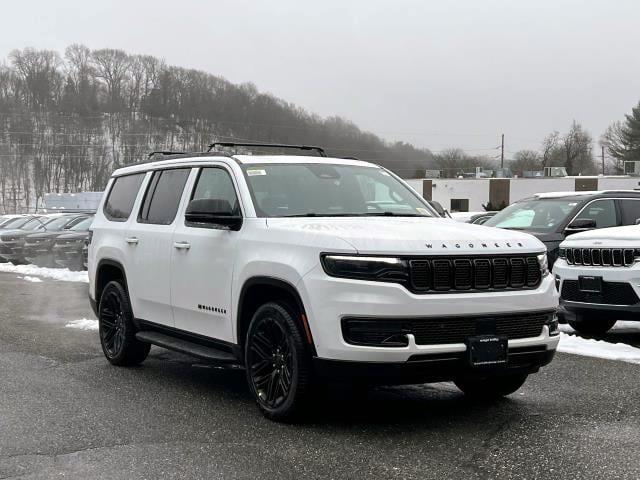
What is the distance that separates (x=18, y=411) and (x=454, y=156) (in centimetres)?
9480

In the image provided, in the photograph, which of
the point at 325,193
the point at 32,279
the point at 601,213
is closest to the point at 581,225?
the point at 601,213

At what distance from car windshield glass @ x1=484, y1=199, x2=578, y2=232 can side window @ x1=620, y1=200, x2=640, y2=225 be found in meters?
0.69

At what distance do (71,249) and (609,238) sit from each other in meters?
15.6

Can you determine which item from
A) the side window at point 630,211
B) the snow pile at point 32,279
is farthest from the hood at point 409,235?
the snow pile at point 32,279

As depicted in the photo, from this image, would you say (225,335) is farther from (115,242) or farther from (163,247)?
(115,242)

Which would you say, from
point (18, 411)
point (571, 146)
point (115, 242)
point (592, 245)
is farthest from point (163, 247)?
point (571, 146)

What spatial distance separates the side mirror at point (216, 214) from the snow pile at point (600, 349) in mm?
4311

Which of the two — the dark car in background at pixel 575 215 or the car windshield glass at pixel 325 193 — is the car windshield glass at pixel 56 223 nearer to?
the dark car in background at pixel 575 215

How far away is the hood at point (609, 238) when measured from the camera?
27.6ft

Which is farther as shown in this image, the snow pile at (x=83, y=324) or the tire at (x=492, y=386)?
the snow pile at (x=83, y=324)

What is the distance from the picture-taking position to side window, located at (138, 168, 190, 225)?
22.0 feet

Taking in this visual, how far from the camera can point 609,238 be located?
8.57 m

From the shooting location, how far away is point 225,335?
575 centimetres

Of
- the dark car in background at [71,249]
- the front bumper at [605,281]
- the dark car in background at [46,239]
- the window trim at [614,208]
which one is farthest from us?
the dark car in background at [46,239]
